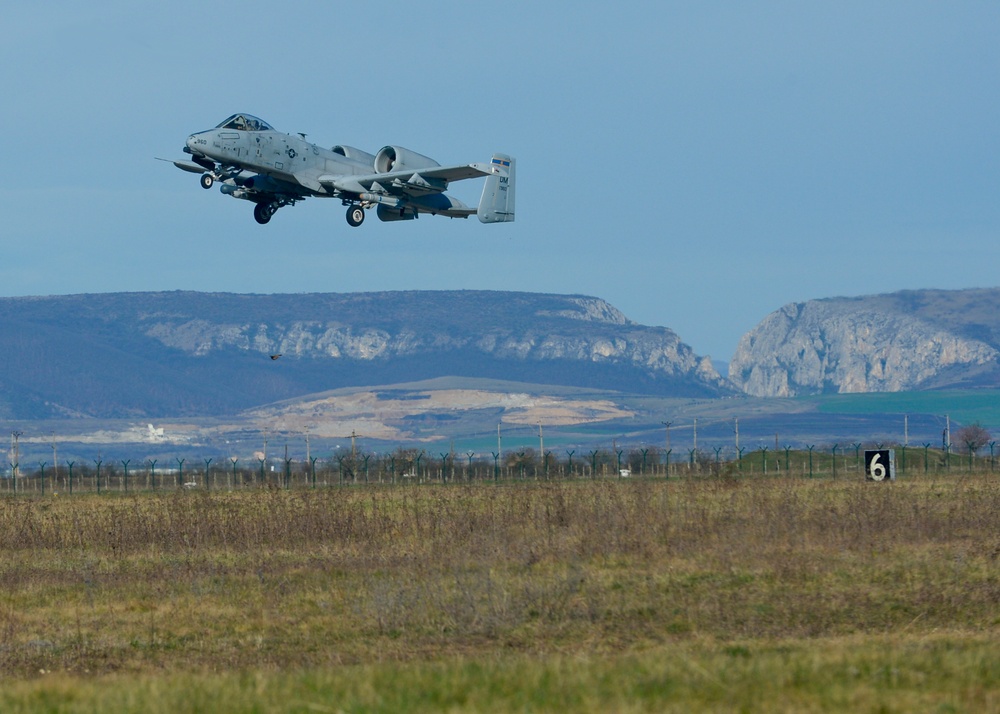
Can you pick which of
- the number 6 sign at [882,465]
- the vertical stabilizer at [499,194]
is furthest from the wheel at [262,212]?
the number 6 sign at [882,465]

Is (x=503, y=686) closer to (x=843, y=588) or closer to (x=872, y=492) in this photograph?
(x=843, y=588)

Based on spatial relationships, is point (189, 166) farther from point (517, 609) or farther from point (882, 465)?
point (882, 465)

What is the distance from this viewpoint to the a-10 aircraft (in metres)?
39.8

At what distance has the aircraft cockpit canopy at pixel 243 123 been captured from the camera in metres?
39.8

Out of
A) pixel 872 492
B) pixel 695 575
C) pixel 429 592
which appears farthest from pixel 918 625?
pixel 872 492

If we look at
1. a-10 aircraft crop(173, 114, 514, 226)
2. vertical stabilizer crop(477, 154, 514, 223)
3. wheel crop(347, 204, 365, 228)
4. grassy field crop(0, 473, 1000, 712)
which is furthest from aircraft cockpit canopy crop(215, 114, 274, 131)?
grassy field crop(0, 473, 1000, 712)

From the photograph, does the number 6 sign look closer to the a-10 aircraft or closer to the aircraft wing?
the a-10 aircraft

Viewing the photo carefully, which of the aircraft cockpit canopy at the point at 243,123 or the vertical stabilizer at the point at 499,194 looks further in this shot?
the vertical stabilizer at the point at 499,194

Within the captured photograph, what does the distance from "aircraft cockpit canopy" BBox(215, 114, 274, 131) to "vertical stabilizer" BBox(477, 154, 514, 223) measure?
30.7ft

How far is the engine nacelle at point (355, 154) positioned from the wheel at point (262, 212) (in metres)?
2.90

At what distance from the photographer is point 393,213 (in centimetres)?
4338

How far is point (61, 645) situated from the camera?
58.5 feet

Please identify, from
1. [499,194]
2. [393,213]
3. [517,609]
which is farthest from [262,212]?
[517,609]

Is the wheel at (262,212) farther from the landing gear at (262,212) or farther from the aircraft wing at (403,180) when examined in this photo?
the aircraft wing at (403,180)
